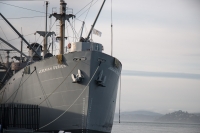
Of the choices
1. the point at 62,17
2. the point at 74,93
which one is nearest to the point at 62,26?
the point at 62,17

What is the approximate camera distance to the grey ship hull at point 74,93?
31.0 metres

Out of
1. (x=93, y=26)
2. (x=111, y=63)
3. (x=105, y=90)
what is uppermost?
(x=93, y=26)

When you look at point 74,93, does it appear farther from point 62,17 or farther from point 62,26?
point 62,17

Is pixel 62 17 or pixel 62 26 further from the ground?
pixel 62 17

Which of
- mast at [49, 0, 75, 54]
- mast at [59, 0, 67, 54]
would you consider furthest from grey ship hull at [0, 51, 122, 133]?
mast at [49, 0, 75, 54]

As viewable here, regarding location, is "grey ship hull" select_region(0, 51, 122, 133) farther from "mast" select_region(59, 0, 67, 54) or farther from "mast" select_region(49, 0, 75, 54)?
"mast" select_region(49, 0, 75, 54)

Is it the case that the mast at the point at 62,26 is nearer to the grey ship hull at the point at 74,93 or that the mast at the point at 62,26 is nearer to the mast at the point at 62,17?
the mast at the point at 62,17

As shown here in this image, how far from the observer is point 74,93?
3148 centimetres

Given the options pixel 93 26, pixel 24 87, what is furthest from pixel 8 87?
pixel 93 26

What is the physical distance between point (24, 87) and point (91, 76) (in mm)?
9157

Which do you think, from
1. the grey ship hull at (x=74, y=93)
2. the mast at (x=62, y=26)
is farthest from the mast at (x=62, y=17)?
the grey ship hull at (x=74, y=93)

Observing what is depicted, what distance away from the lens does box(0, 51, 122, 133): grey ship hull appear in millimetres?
31047

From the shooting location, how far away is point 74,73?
1249 inches

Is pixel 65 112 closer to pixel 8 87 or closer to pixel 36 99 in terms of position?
pixel 36 99
